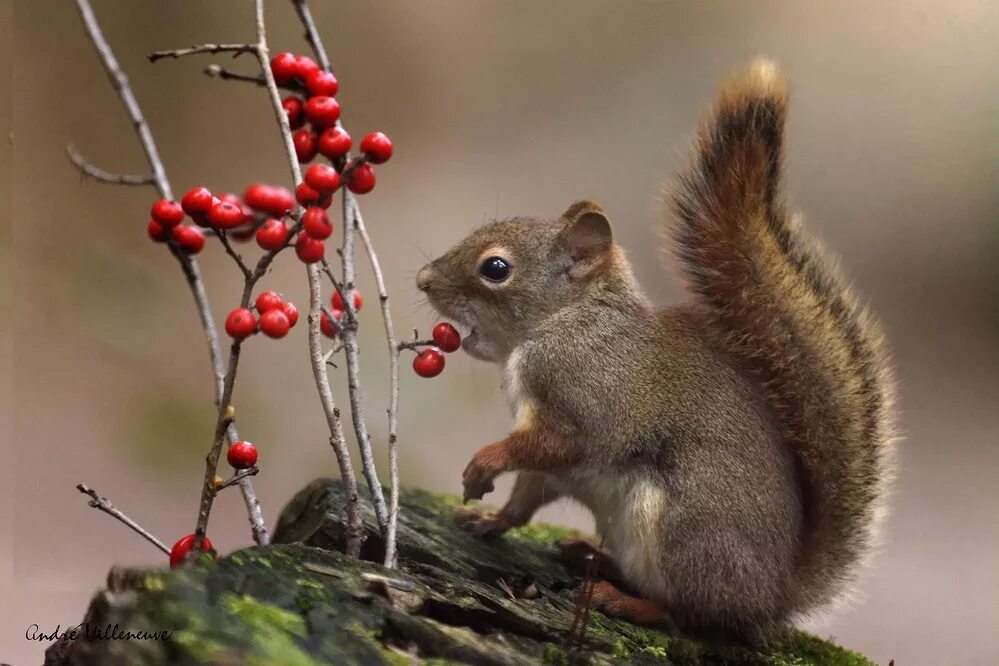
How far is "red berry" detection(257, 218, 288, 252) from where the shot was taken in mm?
884

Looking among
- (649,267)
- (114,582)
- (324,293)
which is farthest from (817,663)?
(324,293)

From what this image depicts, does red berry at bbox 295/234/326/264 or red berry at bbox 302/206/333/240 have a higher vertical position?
red berry at bbox 302/206/333/240

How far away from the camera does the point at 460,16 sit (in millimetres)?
1947

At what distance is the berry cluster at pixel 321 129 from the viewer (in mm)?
967

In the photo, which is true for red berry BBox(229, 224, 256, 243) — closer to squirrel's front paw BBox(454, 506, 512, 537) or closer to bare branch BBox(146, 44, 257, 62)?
bare branch BBox(146, 44, 257, 62)

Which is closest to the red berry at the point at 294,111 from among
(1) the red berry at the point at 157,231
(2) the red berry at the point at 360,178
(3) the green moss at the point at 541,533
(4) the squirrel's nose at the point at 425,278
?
(2) the red berry at the point at 360,178

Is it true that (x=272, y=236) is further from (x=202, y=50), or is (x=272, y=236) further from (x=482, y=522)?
(x=482, y=522)

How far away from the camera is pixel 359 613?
2.97 ft

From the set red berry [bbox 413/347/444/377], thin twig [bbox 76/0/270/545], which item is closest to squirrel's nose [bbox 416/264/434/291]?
red berry [bbox 413/347/444/377]

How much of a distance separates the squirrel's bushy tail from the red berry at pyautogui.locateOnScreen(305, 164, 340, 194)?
593mm

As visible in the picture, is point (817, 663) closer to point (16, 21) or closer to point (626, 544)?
point (626, 544)

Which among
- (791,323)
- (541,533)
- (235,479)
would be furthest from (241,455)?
(541,533)

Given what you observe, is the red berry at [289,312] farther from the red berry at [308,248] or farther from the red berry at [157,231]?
the red berry at [157,231]

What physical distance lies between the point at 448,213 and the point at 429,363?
83 cm
